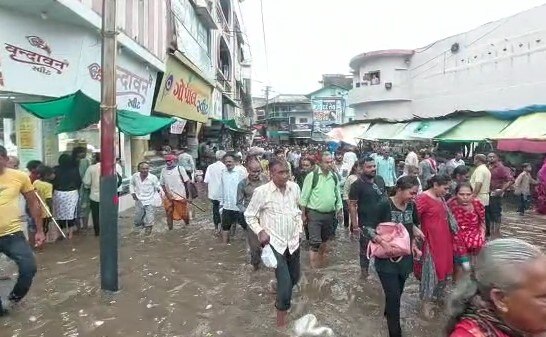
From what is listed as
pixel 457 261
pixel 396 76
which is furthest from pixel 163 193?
pixel 396 76

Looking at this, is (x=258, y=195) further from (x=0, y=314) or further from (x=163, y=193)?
(x=163, y=193)

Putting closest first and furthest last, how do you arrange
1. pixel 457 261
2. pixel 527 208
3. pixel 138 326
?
pixel 138 326 < pixel 457 261 < pixel 527 208

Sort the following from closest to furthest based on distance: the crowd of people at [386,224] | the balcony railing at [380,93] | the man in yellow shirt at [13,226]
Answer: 1. the crowd of people at [386,224]
2. the man in yellow shirt at [13,226]
3. the balcony railing at [380,93]

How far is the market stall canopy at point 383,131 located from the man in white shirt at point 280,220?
16.0m

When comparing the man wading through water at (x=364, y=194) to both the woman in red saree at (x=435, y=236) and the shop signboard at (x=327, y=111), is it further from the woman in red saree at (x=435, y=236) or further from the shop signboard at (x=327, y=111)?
the shop signboard at (x=327, y=111)

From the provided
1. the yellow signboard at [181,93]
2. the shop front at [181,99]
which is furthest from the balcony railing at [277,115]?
the yellow signboard at [181,93]

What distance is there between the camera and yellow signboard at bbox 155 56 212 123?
14.5 m

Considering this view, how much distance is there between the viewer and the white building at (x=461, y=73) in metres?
22.0

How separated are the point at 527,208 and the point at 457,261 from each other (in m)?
9.99

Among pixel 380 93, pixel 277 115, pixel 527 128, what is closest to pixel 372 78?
pixel 380 93

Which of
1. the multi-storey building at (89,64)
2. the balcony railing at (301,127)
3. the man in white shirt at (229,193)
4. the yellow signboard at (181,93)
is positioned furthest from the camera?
the balcony railing at (301,127)

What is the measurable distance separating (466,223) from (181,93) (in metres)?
11.9

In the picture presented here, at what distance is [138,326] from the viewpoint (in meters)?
4.93

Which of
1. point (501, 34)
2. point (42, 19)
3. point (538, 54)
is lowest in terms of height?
point (42, 19)
